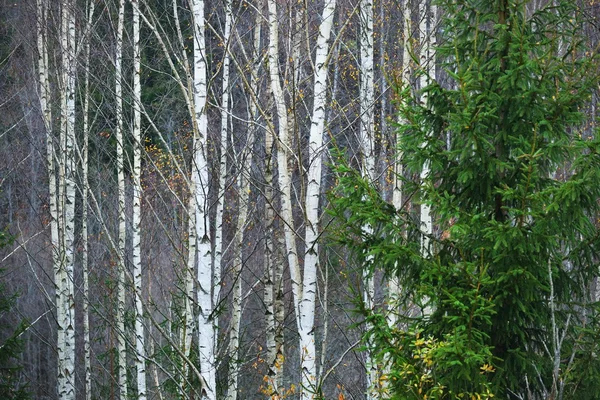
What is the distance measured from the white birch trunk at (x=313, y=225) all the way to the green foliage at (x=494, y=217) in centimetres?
25

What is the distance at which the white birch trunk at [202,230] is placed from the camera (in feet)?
20.7

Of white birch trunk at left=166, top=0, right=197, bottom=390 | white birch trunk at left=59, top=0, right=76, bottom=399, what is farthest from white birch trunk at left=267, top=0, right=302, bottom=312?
white birch trunk at left=59, top=0, right=76, bottom=399

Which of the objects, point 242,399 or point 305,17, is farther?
point 242,399

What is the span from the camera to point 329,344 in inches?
663

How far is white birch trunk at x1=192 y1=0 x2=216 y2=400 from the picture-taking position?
249 inches

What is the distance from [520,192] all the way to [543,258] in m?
0.61

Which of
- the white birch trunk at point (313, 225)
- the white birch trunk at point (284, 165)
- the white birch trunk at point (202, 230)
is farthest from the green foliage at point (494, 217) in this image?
the white birch trunk at point (202, 230)

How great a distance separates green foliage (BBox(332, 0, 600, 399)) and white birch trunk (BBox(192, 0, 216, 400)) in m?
1.04

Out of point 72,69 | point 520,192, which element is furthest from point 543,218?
point 72,69

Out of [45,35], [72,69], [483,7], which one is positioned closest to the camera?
[483,7]

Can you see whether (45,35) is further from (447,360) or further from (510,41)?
(447,360)

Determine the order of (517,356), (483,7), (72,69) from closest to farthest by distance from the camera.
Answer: (517,356) → (483,7) → (72,69)

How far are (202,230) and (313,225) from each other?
853mm

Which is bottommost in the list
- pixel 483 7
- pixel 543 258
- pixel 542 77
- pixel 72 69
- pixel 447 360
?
pixel 447 360
